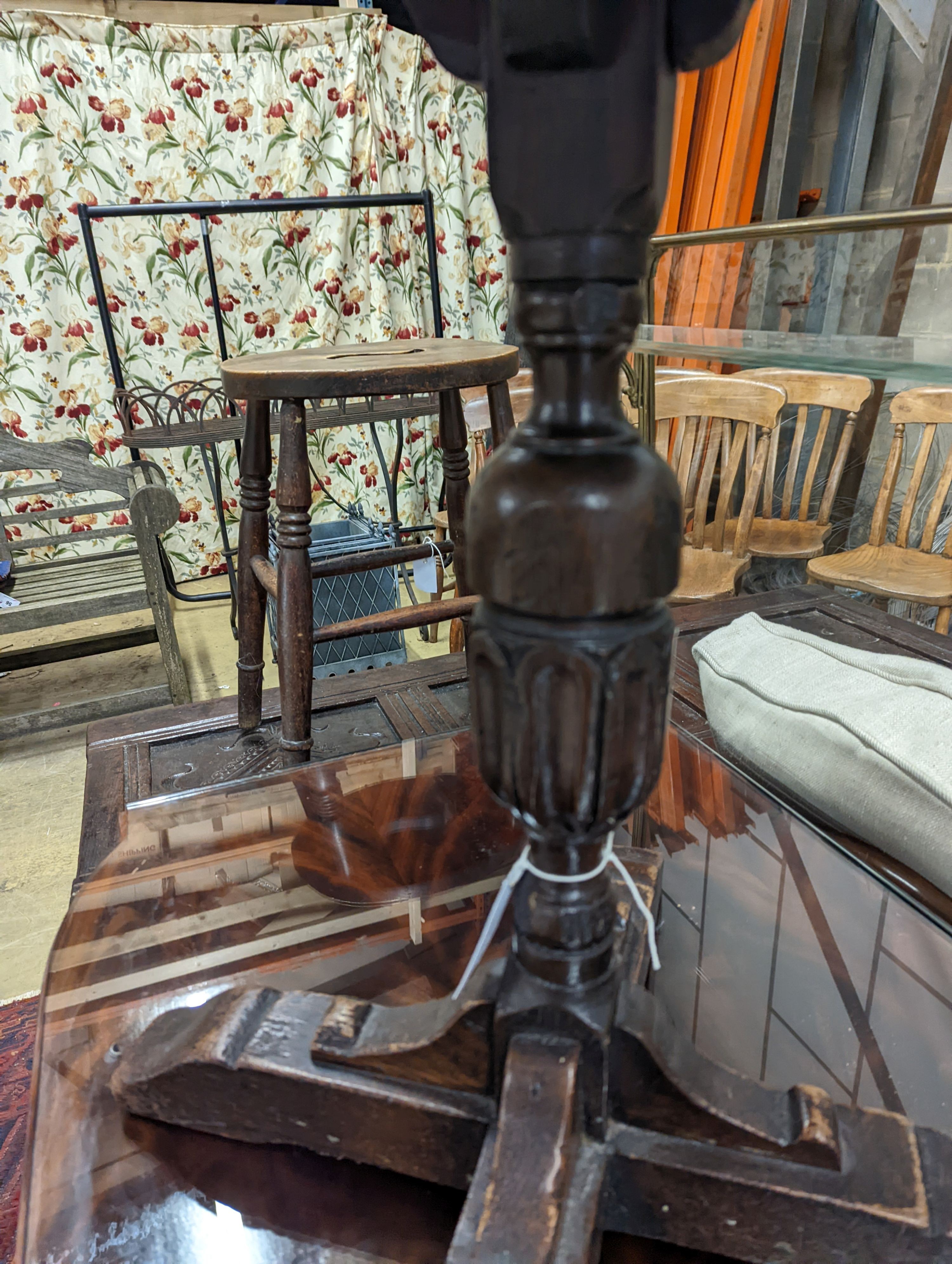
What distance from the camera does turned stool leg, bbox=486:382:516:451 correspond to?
0.96 metres

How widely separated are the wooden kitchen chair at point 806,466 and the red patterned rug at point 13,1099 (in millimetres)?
1479

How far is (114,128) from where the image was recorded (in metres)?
2.40

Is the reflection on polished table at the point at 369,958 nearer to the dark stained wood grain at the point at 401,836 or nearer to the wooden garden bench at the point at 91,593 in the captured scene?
the dark stained wood grain at the point at 401,836

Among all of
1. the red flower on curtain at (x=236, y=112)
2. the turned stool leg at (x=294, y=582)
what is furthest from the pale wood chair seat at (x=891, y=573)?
the red flower on curtain at (x=236, y=112)

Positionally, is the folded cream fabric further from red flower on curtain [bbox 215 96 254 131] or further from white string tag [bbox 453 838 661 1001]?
red flower on curtain [bbox 215 96 254 131]

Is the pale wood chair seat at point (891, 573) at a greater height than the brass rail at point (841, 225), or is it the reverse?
the brass rail at point (841, 225)

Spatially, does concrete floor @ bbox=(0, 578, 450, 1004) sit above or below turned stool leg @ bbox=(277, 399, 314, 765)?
below

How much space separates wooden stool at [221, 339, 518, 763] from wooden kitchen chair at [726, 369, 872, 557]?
0.83 metres

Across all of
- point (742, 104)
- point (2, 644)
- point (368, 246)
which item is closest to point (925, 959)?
point (742, 104)

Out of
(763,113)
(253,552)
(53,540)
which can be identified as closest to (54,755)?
(53,540)

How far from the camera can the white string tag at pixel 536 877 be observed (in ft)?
0.99

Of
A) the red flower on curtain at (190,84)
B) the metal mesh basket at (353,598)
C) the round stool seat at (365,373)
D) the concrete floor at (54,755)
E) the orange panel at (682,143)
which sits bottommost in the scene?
the concrete floor at (54,755)

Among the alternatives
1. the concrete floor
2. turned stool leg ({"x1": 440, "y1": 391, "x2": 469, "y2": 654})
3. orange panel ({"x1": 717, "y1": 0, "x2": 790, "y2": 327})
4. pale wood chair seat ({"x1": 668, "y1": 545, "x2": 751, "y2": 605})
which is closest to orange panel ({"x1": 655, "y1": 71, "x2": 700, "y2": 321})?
orange panel ({"x1": 717, "y1": 0, "x2": 790, "y2": 327})

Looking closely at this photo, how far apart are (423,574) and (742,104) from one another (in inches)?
64.2
